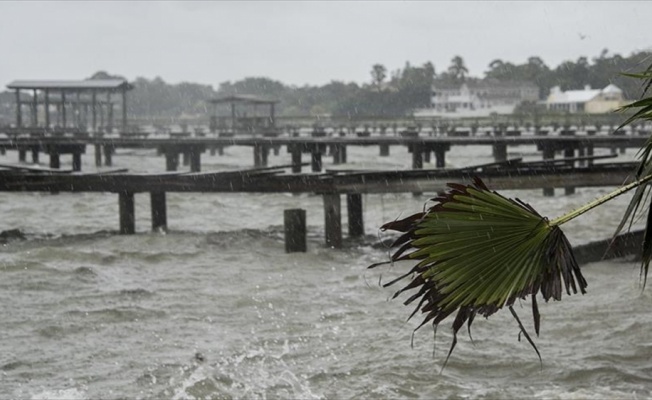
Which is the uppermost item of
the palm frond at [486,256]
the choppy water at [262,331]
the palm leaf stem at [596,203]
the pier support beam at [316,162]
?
the palm leaf stem at [596,203]

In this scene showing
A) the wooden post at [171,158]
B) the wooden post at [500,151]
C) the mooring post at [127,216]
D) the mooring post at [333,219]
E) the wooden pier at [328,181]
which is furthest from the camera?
the wooden post at [171,158]

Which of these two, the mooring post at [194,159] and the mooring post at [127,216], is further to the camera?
the mooring post at [194,159]

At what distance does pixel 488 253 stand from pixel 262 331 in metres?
7.59

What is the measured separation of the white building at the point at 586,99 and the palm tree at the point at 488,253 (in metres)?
88.9

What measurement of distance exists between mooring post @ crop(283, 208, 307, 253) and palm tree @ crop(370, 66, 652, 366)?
12450mm

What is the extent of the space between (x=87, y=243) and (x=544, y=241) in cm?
1556

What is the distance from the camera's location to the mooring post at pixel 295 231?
1501 cm

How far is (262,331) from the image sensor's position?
9.87m

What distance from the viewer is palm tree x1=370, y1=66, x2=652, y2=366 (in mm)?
2453

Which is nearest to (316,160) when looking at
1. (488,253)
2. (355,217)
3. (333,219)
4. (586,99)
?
(355,217)

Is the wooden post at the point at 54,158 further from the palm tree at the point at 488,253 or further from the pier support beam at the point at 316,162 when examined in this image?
the palm tree at the point at 488,253

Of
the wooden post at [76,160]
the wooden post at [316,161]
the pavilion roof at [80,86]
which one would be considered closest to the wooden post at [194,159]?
the wooden post at [76,160]

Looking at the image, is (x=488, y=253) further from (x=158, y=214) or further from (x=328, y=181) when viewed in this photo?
(x=158, y=214)

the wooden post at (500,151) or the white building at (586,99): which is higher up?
the white building at (586,99)
